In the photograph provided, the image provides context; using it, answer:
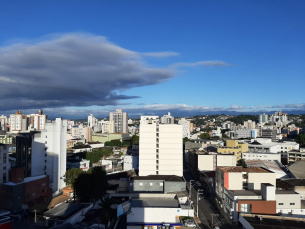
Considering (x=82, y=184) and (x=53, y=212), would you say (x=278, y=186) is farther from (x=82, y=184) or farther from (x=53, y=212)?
(x=53, y=212)

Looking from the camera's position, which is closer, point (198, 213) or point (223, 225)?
point (223, 225)

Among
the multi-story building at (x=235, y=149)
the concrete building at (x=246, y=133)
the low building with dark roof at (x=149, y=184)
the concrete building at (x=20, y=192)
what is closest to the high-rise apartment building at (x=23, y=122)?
the multi-story building at (x=235, y=149)

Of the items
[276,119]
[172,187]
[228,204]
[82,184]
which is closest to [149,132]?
[172,187]

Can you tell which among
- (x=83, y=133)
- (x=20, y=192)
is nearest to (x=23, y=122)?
(x=83, y=133)

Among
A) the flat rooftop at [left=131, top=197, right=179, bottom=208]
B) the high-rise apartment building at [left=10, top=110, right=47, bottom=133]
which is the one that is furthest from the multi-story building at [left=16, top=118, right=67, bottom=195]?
the high-rise apartment building at [left=10, top=110, right=47, bottom=133]

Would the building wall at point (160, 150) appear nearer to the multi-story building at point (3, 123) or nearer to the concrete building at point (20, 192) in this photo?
the concrete building at point (20, 192)

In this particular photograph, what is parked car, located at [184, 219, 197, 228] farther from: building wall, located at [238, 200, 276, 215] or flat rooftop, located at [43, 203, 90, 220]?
flat rooftop, located at [43, 203, 90, 220]
